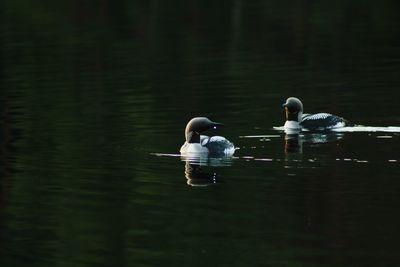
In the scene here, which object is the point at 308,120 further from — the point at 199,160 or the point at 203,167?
the point at 203,167

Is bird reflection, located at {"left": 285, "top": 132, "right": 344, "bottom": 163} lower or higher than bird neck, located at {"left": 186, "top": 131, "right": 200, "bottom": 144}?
lower

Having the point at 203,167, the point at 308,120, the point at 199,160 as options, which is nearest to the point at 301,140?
the point at 308,120

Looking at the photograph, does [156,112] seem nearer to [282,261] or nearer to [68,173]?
[68,173]

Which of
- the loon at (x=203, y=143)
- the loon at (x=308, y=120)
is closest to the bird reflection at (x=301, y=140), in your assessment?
the loon at (x=308, y=120)

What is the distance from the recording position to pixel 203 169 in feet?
74.7

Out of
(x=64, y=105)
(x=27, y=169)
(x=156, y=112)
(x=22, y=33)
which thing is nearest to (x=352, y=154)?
(x=27, y=169)

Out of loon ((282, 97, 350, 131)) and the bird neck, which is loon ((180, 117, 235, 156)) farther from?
loon ((282, 97, 350, 131))

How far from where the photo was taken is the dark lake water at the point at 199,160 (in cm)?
1652

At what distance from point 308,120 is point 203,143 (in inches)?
149

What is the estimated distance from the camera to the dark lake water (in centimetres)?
1652

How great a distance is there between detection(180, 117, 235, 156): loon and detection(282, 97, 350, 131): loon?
2.97 m

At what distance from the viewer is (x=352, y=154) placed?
23266mm

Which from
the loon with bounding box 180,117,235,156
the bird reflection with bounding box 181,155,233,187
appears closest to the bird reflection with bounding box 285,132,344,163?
the loon with bounding box 180,117,235,156

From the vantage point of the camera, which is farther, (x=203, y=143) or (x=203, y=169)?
(x=203, y=143)
